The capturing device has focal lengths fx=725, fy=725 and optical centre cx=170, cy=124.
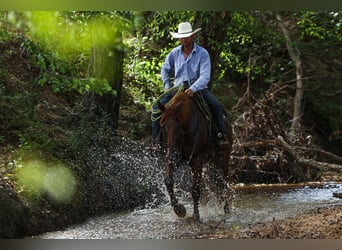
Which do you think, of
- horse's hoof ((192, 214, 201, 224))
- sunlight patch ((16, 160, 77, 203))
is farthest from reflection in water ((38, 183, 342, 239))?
sunlight patch ((16, 160, 77, 203))

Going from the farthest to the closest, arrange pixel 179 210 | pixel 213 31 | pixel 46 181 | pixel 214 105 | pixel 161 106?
pixel 213 31, pixel 214 105, pixel 46 181, pixel 179 210, pixel 161 106

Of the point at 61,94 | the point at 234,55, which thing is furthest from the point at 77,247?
the point at 234,55

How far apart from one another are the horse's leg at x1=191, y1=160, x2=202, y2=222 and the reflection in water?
0.05 metres

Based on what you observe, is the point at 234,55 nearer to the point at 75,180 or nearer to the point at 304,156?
the point at 304,156

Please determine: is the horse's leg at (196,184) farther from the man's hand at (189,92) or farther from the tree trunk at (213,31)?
the tree trunk at (213,31)

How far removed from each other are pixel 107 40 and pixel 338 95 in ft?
7.09

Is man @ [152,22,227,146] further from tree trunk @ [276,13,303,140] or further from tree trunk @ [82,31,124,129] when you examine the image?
tree trunk @ [276,13,303,140]

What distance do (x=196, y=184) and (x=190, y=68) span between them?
35.3 inches

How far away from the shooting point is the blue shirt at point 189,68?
5.58m

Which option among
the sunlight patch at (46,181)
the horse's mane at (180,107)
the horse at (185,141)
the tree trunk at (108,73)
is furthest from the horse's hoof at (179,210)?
the tree trunk at (108,73)

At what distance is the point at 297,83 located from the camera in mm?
6770

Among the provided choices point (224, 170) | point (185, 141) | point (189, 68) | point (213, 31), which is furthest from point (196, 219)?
point (213, 31)

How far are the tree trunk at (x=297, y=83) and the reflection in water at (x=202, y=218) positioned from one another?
0.94 meters

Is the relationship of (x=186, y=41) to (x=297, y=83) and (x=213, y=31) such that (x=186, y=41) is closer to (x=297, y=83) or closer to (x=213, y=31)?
(x=213, y=31)
